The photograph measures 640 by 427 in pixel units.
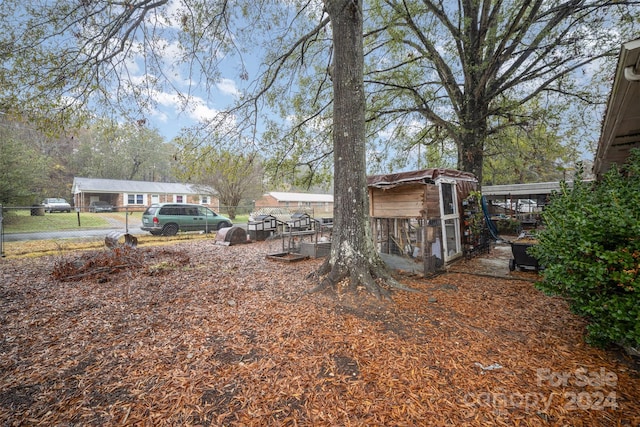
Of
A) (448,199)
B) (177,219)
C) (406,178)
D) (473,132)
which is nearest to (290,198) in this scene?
(177,219)

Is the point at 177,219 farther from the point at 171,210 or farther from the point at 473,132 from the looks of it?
the point at 473,132

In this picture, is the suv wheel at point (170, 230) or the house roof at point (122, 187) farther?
the house roof at point (122, 187)

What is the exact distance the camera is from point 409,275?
5680 mm

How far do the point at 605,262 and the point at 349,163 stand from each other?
3.15 meters

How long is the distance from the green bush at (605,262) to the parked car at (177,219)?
567 inches

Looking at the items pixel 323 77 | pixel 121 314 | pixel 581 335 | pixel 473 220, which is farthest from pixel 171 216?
pixel 581 335

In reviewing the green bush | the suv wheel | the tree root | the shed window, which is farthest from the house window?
the green bush

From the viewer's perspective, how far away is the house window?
3115 centimetres

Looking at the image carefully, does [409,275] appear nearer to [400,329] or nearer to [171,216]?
[400,329]

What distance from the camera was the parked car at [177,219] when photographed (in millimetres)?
12875

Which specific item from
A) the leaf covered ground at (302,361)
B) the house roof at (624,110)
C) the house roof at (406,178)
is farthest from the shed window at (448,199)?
the house roof at (624,110)

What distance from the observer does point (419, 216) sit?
5.52 metres

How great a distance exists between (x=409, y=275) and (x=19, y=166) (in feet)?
73.0

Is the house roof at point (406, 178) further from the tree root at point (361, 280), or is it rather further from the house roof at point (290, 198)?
the house roof at point (290, 198)
